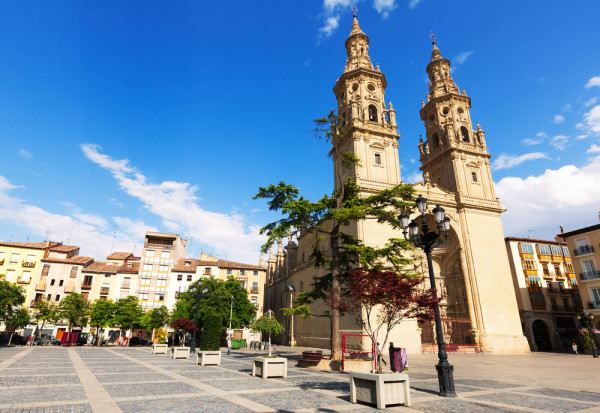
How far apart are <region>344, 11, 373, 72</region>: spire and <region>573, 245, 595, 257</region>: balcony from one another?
29659mm

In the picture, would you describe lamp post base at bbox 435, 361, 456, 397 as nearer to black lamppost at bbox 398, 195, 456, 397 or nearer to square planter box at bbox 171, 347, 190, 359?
black lamppost at bbox 398, 195, 456, 397

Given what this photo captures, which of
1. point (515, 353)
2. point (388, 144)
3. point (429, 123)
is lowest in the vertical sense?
point (515, 353)

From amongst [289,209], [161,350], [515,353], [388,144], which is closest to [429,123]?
[388,144]

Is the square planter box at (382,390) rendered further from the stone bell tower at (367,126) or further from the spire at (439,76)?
the spire at (439,76)

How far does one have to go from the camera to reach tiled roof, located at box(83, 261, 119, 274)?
49.9 meters

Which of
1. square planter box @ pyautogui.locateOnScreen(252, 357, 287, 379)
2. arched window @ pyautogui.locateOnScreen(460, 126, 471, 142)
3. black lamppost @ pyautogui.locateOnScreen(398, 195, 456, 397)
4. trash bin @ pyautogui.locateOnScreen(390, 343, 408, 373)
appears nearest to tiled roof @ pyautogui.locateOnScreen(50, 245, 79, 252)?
square planter box @ pyautogui.locateOnScreen(252, 357, 287, 379)

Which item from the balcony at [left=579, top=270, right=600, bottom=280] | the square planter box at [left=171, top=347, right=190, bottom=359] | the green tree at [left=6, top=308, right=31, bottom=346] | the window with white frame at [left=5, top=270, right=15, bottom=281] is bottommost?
the square planter box at [left=171, top=347, right=190, bottom=359]

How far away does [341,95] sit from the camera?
38.9m

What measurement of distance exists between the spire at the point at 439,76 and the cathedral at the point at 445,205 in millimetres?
168

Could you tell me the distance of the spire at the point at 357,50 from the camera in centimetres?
3953

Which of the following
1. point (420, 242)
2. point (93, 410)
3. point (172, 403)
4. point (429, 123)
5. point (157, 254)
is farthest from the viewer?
point (157, 254)

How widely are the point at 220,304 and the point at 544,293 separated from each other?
39.2 m

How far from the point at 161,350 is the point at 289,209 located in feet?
58.4

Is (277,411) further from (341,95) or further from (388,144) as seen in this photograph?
(341,95)
